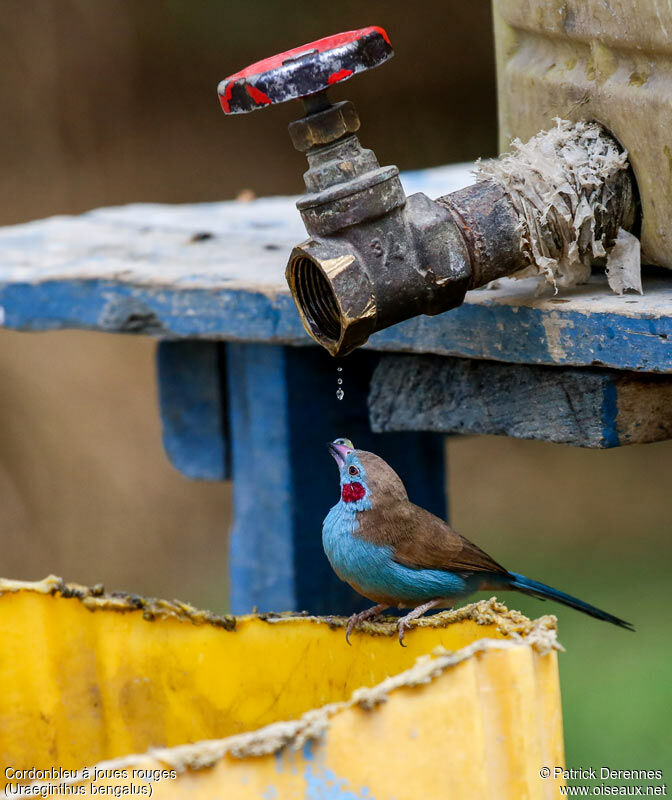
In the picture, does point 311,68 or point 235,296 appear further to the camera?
point 235,296

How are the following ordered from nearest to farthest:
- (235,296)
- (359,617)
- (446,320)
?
(359,617) < (446,320) < (235,296)

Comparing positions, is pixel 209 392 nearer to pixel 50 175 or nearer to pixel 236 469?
pixel 236 469

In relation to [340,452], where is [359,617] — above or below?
below

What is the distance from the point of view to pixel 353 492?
6.17ft

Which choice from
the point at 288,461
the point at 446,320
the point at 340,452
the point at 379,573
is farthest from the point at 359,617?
the point at 288,461

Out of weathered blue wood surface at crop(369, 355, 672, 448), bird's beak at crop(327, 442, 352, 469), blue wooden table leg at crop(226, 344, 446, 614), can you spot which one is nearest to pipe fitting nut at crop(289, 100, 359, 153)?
weathered blue wood surface at crop(369, 355, 672, 448)

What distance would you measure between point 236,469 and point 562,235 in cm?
94

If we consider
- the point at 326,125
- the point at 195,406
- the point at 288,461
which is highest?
the point at 326,125

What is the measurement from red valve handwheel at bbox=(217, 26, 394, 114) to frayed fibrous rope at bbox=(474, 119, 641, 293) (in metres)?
0.31

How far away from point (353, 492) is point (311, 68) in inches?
27.8

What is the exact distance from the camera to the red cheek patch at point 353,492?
1.88m

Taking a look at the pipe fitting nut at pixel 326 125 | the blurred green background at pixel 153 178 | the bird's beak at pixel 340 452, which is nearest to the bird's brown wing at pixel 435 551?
the bird's beak at pixel 340 452

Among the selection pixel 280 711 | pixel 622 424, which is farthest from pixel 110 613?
pixel 622 424

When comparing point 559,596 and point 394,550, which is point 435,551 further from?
point 559,596
